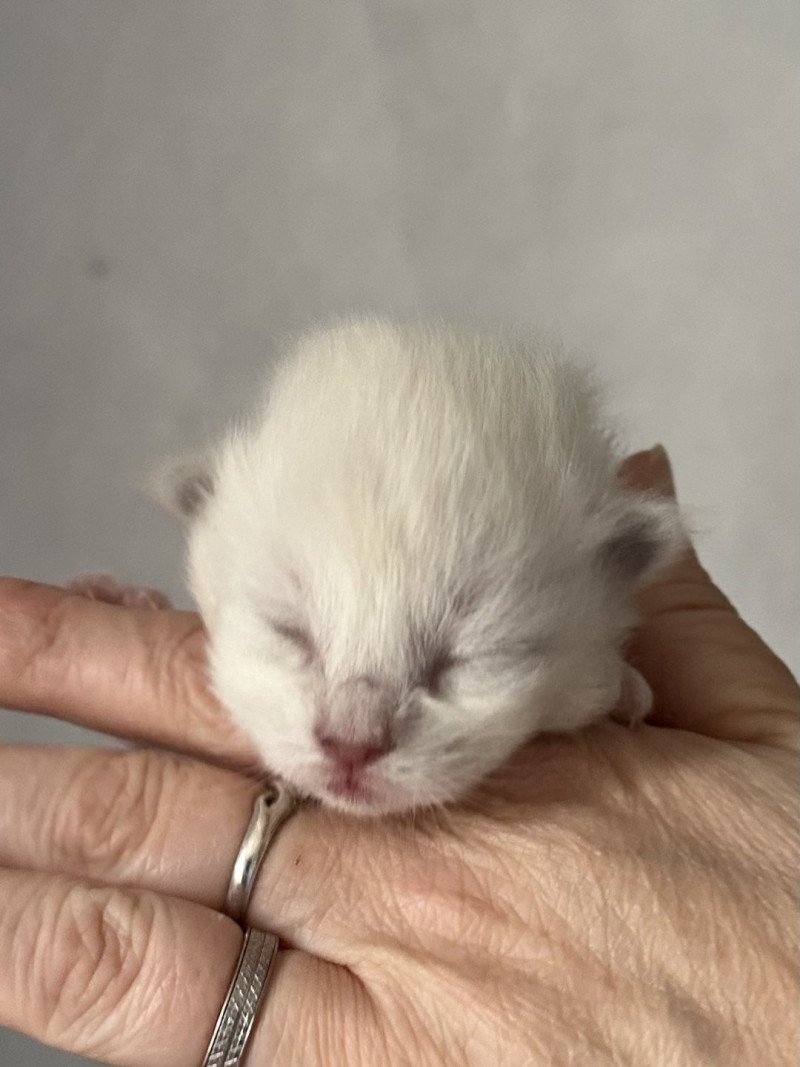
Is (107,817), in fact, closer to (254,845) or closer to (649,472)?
(254,845)

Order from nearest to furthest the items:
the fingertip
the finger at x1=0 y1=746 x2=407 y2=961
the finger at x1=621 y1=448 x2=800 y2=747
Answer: the finger at x1=0 y1=746 x2=407 y2=961 < the finger at x1=621 y1=448 x2=800 y2=747 < the fingertip

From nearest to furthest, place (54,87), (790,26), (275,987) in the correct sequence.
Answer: (275,987), (54,87), (790,26)

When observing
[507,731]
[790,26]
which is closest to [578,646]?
[507,731]

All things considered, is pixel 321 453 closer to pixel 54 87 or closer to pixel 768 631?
pixel 54 87

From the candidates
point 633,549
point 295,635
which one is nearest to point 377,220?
point 633,549

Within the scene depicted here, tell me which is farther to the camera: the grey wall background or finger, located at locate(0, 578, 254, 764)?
the grey wall background

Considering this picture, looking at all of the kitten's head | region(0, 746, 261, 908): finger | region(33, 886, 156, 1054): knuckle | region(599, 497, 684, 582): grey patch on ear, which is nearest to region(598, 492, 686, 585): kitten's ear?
region(599, 497, 684, 582): grey patch on ear

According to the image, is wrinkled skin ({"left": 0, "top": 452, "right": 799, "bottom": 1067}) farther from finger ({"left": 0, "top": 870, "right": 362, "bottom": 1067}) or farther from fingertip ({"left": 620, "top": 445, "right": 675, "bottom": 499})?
fingertip ({"left": 620, "top": 445, "right": 675, "bottom": 499})

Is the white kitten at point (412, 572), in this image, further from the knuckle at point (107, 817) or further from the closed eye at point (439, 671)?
the knuckle at point (107, 817)

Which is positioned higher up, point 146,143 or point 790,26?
point 790,26
